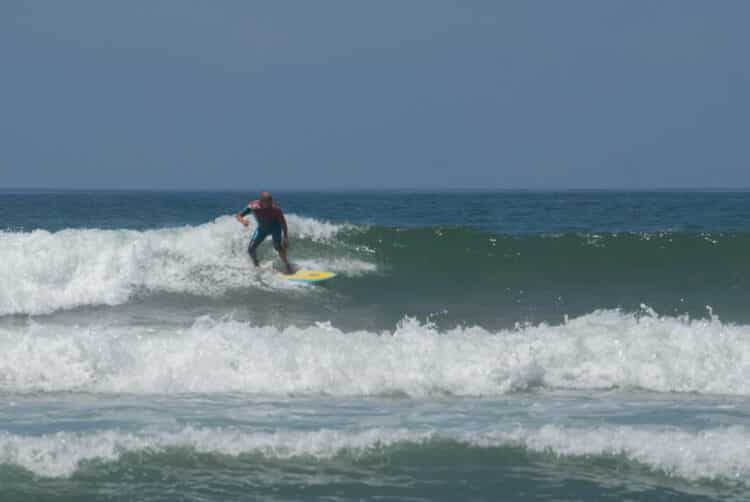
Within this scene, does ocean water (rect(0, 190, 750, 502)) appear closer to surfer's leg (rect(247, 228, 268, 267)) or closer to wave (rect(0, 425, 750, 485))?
wave (rect(0, 425, 750, 485))

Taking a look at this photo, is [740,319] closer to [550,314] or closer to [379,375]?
[550,314]

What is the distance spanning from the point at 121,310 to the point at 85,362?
4.18m

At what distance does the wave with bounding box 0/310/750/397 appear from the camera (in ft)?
33.1

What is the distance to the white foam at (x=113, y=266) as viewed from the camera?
15.1 m

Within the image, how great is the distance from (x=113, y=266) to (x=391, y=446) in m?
9.82

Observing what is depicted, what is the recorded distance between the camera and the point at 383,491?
664cm

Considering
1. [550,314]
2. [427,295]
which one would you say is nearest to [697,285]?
[550,314]

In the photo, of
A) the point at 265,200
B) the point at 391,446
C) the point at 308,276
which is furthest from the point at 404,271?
the point at 391,446

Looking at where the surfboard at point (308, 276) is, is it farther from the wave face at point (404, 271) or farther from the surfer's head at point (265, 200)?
the surfer's head at point (265, 200)

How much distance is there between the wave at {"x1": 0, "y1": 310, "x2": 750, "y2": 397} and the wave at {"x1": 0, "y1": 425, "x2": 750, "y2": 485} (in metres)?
2.29

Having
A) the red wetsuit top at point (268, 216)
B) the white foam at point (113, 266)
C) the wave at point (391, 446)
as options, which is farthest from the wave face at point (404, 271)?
the wave at point (391, 446)

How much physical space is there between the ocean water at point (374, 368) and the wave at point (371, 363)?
0.03m

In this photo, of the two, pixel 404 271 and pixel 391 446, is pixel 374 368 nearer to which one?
pixel 391 446

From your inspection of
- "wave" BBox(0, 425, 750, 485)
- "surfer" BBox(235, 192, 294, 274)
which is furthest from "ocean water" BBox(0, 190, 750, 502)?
"surfer" BBox(235, 192, 294, 274)
